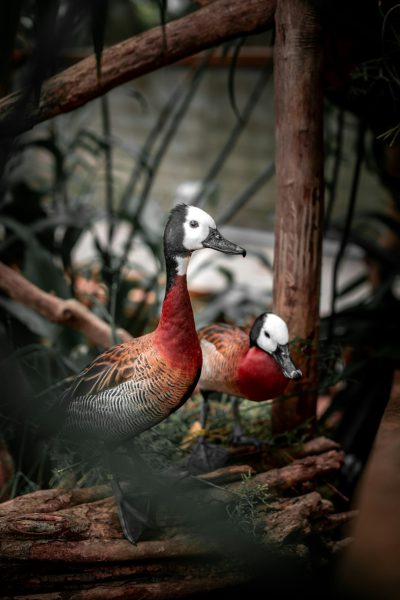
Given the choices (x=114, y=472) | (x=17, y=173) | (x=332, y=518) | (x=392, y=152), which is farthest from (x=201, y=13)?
(x=392, y=152)

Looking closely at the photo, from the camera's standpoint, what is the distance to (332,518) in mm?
1055

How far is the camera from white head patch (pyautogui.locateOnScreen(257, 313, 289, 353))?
3.06 ft

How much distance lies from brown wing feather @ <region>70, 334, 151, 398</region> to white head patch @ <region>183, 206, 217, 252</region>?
172mm

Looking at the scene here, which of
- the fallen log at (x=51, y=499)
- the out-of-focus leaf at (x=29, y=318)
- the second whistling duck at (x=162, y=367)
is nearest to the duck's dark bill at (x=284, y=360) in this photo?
the second whistling duck at (x=162, y=367)

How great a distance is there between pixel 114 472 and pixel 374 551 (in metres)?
0.40

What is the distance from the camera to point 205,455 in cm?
111

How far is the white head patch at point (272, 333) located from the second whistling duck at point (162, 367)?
12 cm

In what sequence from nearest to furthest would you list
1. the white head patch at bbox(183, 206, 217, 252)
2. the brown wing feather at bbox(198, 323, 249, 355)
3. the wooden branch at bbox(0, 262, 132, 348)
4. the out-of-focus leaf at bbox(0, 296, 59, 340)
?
the white head patch at bbox(183, 206, 217, 252)
the brown wing feather at bbox(198, 323, 249, 355)
the wooden branch at bbox(0, 262, 132, 348)
the out-of-focus leaf at bbox(0, 296, 59, 340)

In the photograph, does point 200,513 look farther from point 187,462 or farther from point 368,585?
point 368,585

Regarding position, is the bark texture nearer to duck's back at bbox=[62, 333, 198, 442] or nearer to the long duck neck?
duck's back at bbox=[62, 333, 198, 442]

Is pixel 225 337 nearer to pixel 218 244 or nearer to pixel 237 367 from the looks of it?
A: pixel 237 367

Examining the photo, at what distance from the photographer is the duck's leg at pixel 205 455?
1090 mm

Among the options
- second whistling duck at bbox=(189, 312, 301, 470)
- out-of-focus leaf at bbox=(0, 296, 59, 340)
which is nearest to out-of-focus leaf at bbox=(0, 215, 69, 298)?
out-of-focus leaf at bbox=(0, 296, 59, 340)

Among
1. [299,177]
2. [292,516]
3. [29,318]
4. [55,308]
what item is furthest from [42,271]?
[292,516]
